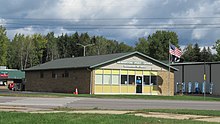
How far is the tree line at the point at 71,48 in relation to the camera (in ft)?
381

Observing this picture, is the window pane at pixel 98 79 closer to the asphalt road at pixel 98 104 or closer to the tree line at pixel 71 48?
the asphalt road at pixel 98 104

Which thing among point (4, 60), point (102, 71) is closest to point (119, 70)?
point (102, 71)

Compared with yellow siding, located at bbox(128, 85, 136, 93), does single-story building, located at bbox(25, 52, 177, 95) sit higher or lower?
higher

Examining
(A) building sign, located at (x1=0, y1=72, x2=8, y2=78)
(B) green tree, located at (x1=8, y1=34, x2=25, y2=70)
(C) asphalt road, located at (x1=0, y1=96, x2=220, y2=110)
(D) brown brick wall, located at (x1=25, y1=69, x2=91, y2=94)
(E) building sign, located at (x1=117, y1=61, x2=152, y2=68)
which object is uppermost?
(B) green tree, located at (x1=8, y1=34, x2=25, y2=70)

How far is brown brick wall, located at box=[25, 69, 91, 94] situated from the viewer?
4675 centimetres

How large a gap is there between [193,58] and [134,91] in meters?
78.3

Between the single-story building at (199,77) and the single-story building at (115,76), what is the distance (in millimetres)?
11885

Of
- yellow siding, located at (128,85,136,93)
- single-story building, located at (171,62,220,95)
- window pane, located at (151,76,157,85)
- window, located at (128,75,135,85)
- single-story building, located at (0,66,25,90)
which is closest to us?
yellow siding, located at (128,85,136,93)

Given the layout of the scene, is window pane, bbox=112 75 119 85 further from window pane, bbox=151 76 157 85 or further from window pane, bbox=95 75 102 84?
window pane, bbox=151 76 157 85

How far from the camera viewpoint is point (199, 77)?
6359 centimetres

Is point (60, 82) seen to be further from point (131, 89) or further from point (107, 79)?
point (131, 89)

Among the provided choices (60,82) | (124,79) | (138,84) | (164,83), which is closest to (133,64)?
(124,79)

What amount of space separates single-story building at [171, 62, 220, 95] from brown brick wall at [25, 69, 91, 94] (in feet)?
68.5

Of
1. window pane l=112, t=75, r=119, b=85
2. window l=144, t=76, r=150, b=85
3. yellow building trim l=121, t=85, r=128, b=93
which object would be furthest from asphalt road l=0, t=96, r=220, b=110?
window l=144, t=76, r=150, b=85
